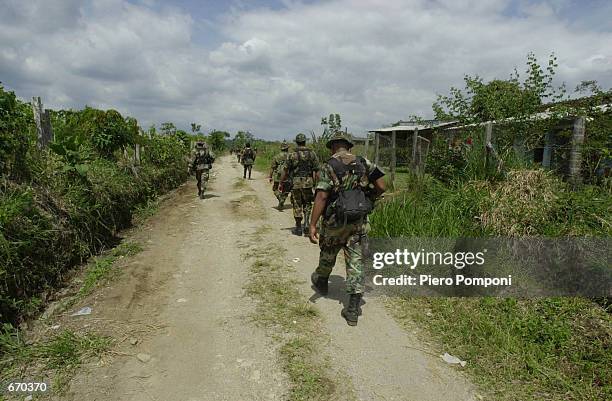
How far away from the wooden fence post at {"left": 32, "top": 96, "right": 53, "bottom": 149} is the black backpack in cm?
492

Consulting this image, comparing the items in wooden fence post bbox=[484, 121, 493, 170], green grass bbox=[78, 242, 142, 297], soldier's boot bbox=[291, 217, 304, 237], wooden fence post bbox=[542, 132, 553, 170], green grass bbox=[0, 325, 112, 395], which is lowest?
green grass bbox=[0, 325, 112, 395]

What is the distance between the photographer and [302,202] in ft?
22.3

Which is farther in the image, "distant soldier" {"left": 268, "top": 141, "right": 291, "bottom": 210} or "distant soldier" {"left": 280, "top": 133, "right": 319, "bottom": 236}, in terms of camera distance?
"distant soldier" {"left": 268, "top": 141, "right": 291, "bottom": 210}

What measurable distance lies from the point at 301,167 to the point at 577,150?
4.10 metres

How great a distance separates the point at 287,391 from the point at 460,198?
3.55m

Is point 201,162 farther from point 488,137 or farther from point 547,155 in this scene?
point 547,155

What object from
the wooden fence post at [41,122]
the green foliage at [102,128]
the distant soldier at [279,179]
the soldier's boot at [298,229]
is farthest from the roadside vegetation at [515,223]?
the green foliage at [102,128]

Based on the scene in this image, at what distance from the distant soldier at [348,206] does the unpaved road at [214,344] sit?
1.47 feet

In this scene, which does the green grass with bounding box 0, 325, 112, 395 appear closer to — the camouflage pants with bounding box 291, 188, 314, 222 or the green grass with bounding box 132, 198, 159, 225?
the camouflage pants with bounding box 291, 188, 314, 222

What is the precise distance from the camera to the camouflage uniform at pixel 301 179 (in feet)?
21.9

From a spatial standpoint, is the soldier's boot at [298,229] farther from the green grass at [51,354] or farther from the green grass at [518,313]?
the green grass at [51,354]

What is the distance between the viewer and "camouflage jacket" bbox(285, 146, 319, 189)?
6672 mm

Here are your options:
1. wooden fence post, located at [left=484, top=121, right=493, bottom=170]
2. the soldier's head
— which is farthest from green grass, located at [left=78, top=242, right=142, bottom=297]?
wooden fence post, located at [left=484, top=121, right=493, bottom=170]

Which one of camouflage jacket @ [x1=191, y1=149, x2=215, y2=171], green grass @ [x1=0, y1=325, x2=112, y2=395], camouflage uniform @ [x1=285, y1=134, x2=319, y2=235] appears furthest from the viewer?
camouflage jacket @ [x1=191, y1=149, x2=215, y2=171]
